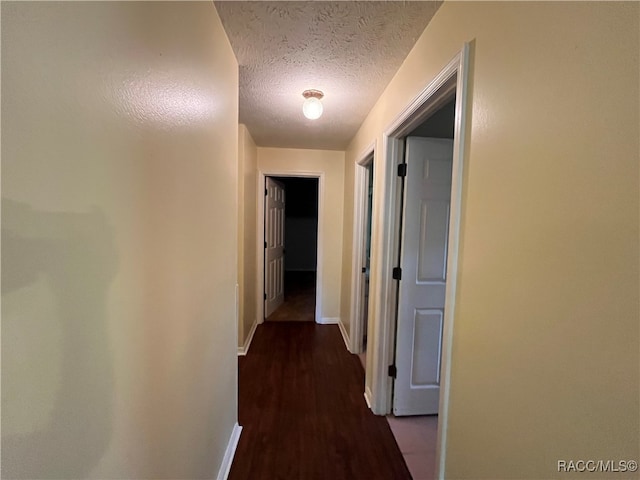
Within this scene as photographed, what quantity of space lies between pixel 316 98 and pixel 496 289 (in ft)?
5.72

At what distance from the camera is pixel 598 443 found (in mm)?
550

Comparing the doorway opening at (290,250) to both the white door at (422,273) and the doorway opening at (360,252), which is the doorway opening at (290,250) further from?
the white door at (422,273)

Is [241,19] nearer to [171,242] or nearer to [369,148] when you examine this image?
[171,242]

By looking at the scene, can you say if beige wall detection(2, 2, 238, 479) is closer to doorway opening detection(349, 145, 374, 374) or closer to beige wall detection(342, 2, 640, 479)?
beige wall detection(342, 2, 640, 479)

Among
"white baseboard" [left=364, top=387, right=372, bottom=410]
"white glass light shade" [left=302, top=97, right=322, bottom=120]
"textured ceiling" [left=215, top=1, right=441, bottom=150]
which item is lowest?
"white baseboard" [left=364, top=387, right=372, bottom=410]

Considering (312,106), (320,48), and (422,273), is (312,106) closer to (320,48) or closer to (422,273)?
(320,48)

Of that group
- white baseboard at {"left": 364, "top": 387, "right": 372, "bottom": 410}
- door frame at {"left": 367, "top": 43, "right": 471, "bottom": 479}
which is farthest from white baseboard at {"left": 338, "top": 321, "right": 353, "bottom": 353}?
door frame at {"left": 367, "top": 43, "right": 471, "bottom": 479}

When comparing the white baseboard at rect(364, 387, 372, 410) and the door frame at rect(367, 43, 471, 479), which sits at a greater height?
the door frame at rect(367, 43, 471, 479)

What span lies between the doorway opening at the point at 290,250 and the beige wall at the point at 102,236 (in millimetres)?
2667

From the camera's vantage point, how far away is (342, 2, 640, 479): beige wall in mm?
508

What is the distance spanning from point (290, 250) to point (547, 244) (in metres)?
6.93

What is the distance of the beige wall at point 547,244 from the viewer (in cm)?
51

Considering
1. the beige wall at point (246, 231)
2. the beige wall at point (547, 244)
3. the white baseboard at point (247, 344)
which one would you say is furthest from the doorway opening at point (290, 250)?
the beige wall at point (547, 244)

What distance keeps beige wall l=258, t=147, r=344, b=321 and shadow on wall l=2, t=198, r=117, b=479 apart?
3.06m
